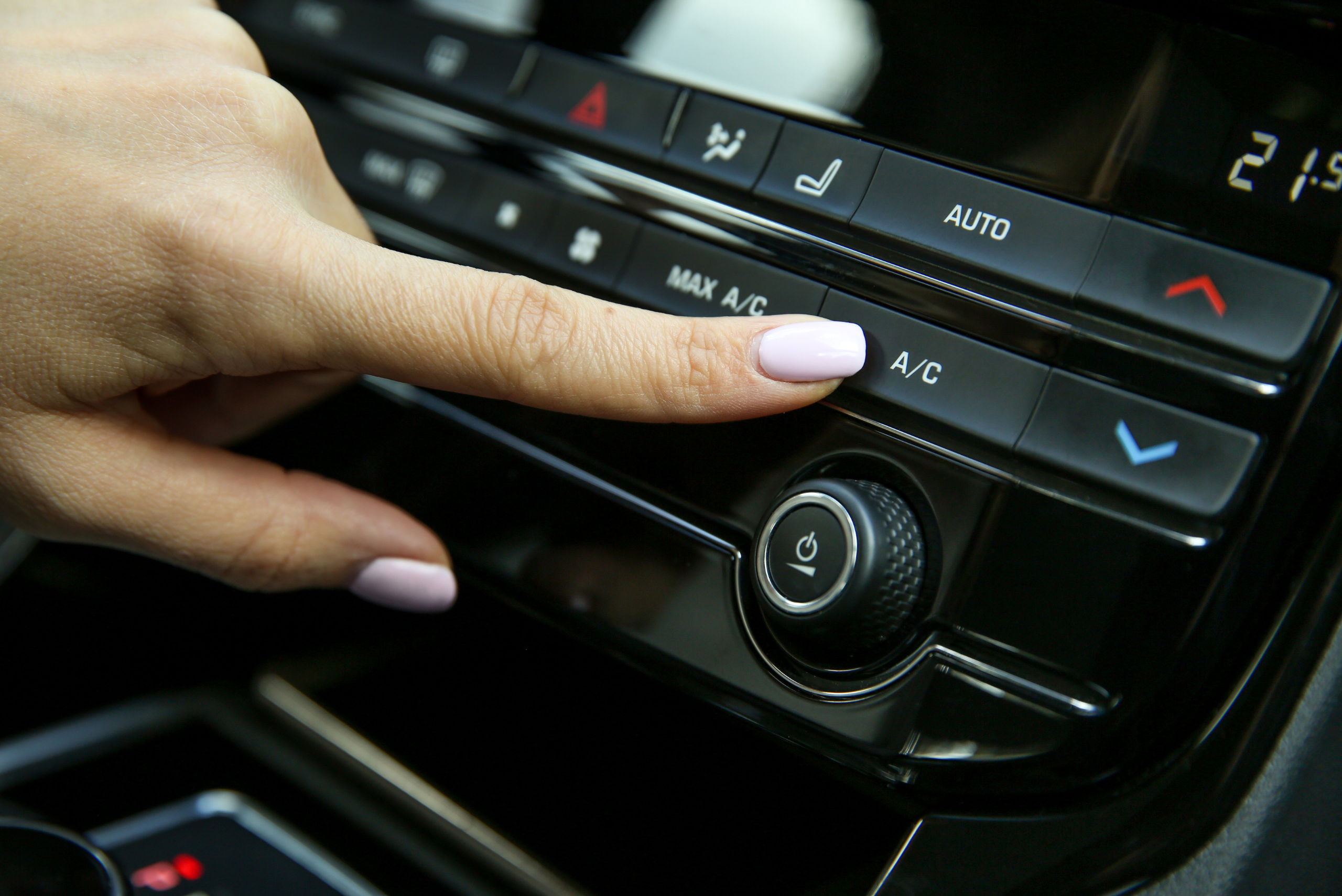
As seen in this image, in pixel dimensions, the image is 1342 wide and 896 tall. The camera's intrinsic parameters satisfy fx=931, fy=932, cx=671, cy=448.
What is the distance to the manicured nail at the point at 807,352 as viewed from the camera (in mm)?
442

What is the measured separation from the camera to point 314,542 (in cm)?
56

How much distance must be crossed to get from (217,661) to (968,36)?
25.6 inches

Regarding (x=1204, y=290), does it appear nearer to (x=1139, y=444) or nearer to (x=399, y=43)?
(x=1139, y=444)

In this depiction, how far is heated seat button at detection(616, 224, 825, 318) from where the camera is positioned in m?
0.48

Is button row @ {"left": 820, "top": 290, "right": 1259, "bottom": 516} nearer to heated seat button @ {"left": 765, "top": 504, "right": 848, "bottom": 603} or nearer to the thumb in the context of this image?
heated seat button @ {"left": 765, "top": 504, "right": 848, "bottom": 603}

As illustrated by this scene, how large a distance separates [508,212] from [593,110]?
0.08 m

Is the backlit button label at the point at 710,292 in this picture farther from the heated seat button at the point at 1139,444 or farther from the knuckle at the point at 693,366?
the heated seat button at the point at 1139,444

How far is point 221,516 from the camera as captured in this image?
0.54m

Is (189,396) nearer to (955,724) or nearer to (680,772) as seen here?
(680,772)

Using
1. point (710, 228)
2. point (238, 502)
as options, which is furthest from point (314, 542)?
point (710, 228)

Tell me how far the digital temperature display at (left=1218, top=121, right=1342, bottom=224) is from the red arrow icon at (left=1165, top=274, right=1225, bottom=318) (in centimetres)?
4

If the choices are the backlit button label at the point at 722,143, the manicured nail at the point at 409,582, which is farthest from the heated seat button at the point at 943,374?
the manicured nail at the point at 409,582

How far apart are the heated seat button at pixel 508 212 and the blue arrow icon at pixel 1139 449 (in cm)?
33

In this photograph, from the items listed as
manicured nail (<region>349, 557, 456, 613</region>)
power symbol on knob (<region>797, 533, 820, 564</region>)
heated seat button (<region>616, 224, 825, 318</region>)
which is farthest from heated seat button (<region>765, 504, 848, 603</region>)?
manicured nail (<region>349, 557, 456, 613</region>)
